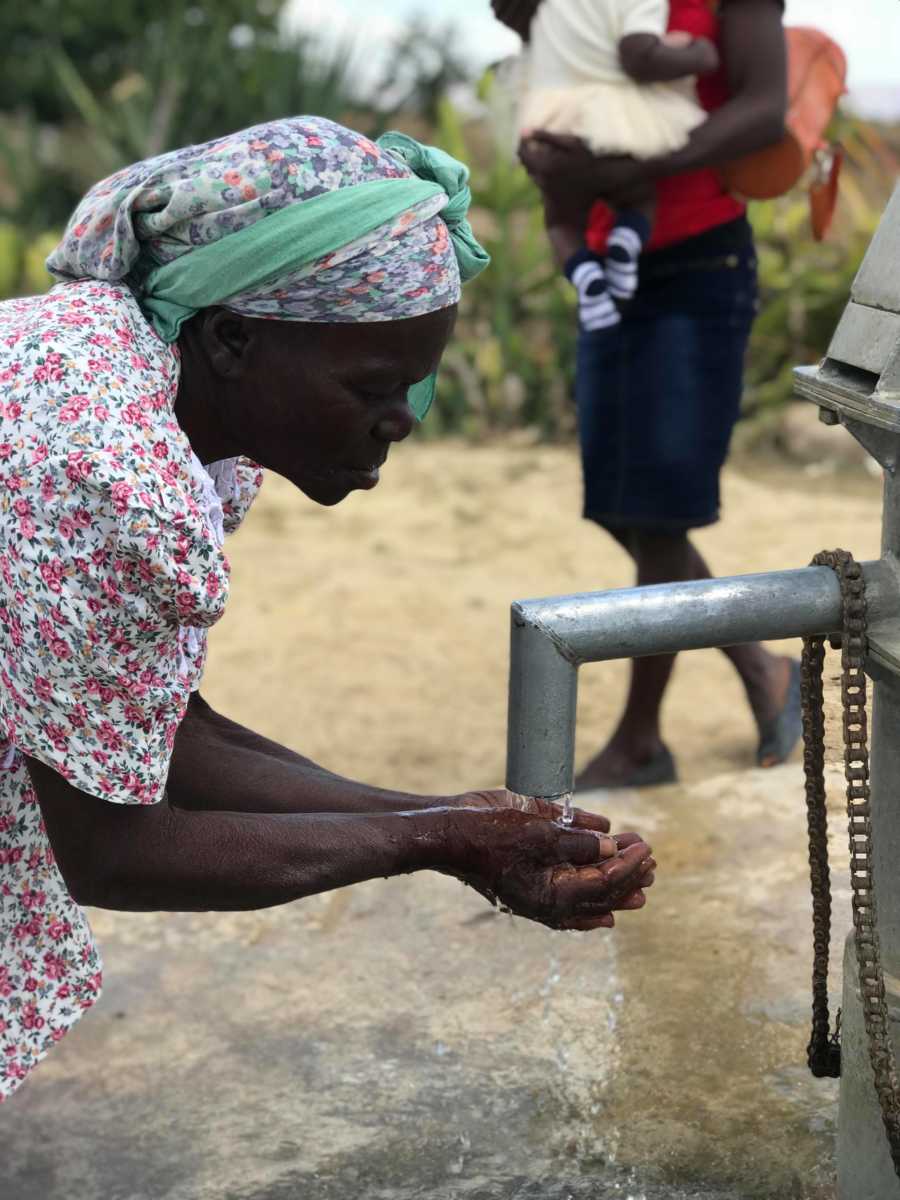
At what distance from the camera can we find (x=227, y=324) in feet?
5.37

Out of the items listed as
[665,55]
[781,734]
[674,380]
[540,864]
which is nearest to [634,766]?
[781,734]

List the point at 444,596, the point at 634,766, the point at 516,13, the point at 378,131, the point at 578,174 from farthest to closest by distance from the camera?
Result: 1. the point at 378,131
2. the point at 444,596
3. the point at 634,766
4. the point at 516,13
5. the point at 578,174

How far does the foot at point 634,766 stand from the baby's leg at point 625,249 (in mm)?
999

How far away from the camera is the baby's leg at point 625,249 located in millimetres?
3188

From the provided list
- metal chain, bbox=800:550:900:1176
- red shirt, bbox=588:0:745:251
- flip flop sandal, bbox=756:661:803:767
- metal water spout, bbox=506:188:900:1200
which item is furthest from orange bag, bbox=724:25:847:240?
metal chain, bbox=800:550:900:1176

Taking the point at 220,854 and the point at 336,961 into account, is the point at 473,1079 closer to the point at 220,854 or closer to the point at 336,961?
the point at 336,961

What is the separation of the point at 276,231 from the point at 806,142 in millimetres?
2126

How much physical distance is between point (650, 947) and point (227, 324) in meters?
1.57

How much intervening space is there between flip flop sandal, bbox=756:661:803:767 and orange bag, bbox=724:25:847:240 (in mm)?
1071

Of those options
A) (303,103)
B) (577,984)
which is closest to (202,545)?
(577,984)

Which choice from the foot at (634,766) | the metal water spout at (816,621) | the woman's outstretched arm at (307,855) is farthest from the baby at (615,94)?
the woman's outstretched arm at (307,855)

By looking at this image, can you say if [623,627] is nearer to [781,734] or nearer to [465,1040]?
[465,1040]

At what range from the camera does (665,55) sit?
3135 millimetres

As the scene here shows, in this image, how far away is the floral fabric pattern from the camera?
1.56 m
